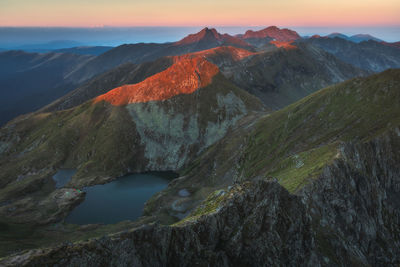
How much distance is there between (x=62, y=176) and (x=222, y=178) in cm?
10471

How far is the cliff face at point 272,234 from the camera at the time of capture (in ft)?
85.5

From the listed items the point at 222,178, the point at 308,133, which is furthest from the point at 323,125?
the point at 222,178

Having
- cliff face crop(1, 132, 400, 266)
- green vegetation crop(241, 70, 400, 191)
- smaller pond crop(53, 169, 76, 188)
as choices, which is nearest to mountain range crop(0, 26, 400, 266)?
cliff face crop(1, 132, 400, 266)

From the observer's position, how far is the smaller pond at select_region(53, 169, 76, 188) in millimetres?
148375

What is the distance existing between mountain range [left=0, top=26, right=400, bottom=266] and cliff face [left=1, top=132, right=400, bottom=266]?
5.5 inches

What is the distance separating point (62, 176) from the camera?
6132 inches

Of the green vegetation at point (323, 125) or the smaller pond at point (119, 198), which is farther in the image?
the smaller pond at point (119, 198)

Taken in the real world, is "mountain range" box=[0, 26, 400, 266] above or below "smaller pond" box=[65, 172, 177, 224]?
above

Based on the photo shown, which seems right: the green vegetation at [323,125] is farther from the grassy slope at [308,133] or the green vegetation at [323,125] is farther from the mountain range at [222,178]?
the mountain range at [222,178]

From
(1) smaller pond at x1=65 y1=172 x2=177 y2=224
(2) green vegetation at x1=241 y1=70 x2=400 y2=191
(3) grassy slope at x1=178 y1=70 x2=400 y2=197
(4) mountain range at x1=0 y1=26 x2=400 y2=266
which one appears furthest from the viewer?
(1) smaller pond at x1=65 y1=172 x2=177 y2=224

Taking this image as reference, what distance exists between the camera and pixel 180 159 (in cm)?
16738

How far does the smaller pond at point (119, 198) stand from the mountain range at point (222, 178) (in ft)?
20.0

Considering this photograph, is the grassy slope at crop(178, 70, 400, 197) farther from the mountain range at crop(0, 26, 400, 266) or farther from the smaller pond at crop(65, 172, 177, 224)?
the smaller pond at crop(65, 172, 177, 224)

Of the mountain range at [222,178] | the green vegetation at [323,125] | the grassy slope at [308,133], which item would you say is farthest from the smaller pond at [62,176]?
the green vegetation at [323,125]
